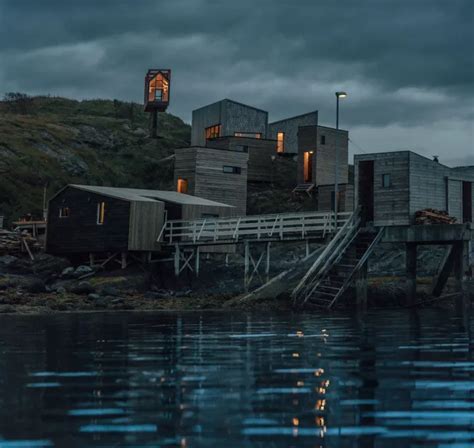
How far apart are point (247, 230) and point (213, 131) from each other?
37461mm

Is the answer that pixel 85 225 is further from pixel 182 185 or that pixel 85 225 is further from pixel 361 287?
pixel 361 287

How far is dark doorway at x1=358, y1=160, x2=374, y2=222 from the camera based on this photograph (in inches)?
1582

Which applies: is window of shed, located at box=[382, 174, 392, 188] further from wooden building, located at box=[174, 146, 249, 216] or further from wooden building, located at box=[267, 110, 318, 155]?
wooden building, located at box=[267, 110, 318, 155]

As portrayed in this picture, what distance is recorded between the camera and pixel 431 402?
9391 mm

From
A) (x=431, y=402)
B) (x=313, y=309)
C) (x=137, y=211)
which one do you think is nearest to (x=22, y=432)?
(x=431, y=402)

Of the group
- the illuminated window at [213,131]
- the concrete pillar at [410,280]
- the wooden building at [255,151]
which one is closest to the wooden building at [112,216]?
the concrete pillar at [410,280]

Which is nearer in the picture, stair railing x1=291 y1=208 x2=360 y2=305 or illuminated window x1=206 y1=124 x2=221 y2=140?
stair railing x1=291 y1=208 x2=360 y2=305

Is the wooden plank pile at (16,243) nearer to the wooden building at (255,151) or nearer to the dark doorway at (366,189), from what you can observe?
the dark doorway at (366,189)

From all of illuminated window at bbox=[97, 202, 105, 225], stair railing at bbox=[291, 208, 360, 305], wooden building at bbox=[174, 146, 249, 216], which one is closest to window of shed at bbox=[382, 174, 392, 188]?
stair railing at bbox=[291, 208, 360, 305]

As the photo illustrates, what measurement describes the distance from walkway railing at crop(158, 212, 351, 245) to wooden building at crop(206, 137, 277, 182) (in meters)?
24.7

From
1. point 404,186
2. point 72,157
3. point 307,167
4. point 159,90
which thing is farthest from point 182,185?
point 159,90

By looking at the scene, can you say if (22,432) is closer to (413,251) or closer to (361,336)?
(361,336)

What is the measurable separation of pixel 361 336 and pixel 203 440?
13.3 metres

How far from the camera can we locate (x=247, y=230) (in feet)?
146
